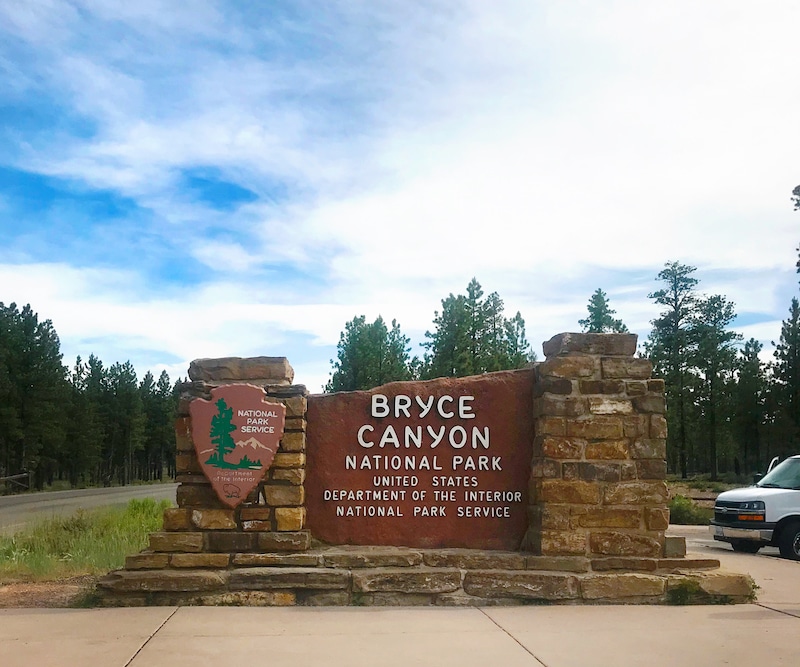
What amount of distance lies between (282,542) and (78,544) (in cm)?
540

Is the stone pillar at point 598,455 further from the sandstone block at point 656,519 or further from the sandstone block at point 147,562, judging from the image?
the sandstone block at point 147,562

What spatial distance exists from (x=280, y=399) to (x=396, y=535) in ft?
5.89

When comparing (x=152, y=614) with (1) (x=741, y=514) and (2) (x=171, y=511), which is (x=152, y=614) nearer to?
(2) (x=171, y=511)

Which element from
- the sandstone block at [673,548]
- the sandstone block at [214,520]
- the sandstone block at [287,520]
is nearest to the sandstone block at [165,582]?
the sandstone block at [214,520]

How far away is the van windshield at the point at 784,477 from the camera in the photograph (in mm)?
14156

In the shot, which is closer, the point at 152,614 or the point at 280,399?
the point at 152,614

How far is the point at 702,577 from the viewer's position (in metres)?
8.06

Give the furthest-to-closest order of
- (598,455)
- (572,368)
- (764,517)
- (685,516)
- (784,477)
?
(685,516) → (784,477) → (764,517) → (572,368) → (598,455)

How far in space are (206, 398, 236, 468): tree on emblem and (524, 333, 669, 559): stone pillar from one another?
9.89ft

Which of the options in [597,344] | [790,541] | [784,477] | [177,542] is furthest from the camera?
[784,477]

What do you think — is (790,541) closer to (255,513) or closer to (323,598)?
(323,598)

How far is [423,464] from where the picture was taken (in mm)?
8602

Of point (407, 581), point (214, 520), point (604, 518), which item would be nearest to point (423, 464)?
point (407, 581)

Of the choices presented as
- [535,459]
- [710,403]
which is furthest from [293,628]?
[710,403]
